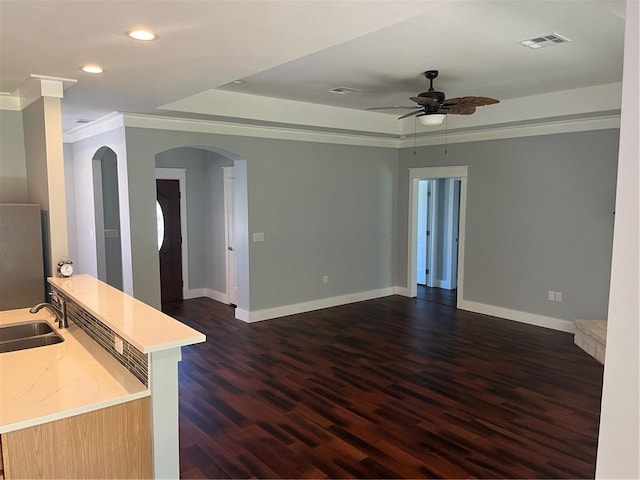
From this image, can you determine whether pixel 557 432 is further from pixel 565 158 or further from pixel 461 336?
pixel 565 158

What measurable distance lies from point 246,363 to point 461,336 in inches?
102

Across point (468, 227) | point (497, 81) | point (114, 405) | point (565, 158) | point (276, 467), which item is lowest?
point (276, 467)

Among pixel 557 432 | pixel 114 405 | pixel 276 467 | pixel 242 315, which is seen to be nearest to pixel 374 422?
pixel 276 467

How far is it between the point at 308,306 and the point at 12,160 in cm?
408

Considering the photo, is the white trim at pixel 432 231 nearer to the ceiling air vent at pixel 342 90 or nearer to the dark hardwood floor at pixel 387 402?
the dark hardwood floor at pixel 387 402

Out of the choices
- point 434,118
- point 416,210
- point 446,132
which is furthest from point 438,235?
point 434,118

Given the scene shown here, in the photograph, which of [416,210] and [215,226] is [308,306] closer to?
[215,226]

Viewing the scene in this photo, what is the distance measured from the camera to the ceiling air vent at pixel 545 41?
136 inches

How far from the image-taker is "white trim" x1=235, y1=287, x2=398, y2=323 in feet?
21.0

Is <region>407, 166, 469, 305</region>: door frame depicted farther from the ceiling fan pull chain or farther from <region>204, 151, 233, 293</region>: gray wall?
<region>204, 151, 233, 293</region>: gray wall

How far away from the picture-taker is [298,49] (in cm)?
276

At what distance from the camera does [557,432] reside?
342 cm

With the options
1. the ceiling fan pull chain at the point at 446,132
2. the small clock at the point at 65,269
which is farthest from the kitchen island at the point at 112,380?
the ceiling fan pull chain at the point at 446,132

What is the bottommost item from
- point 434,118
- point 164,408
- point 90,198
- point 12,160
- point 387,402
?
point 387,402
